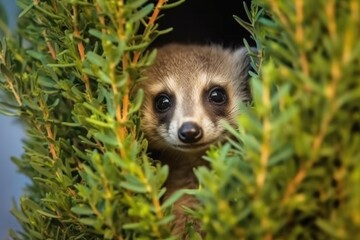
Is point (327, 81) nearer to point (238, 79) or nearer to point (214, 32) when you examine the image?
point (238, 79)

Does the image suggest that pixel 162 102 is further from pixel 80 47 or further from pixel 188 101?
pixel 80 47

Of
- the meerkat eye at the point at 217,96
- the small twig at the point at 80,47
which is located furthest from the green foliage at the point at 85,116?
the meerkat eye at the point at 217,96

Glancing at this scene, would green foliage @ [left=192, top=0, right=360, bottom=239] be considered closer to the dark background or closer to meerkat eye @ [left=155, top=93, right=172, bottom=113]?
meerkat eye @ [left=155, top=93, right=172, bottom=113]

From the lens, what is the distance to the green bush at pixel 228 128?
89cm

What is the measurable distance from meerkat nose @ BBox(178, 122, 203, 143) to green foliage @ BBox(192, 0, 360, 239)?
2.59ft

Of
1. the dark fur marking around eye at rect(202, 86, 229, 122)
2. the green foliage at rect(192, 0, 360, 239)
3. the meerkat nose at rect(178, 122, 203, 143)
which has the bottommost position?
the green foliage at rect(192, 0, 360, 239)

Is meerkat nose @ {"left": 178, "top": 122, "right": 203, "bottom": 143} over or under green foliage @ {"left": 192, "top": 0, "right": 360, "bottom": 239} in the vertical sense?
over

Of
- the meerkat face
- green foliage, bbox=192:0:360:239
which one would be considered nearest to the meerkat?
the meerkat face

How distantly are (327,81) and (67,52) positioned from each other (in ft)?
2.22

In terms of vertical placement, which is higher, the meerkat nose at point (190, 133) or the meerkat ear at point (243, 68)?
the meerkat ear at point (243, 68)

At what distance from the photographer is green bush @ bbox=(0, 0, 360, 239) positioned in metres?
0.89

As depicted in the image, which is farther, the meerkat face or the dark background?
the dark background

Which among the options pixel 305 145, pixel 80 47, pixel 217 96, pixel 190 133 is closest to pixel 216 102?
pixel 217 96

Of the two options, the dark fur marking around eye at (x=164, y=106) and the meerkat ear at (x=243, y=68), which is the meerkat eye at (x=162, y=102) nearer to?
the dark fur marking around eye at (x=164, y=106)
